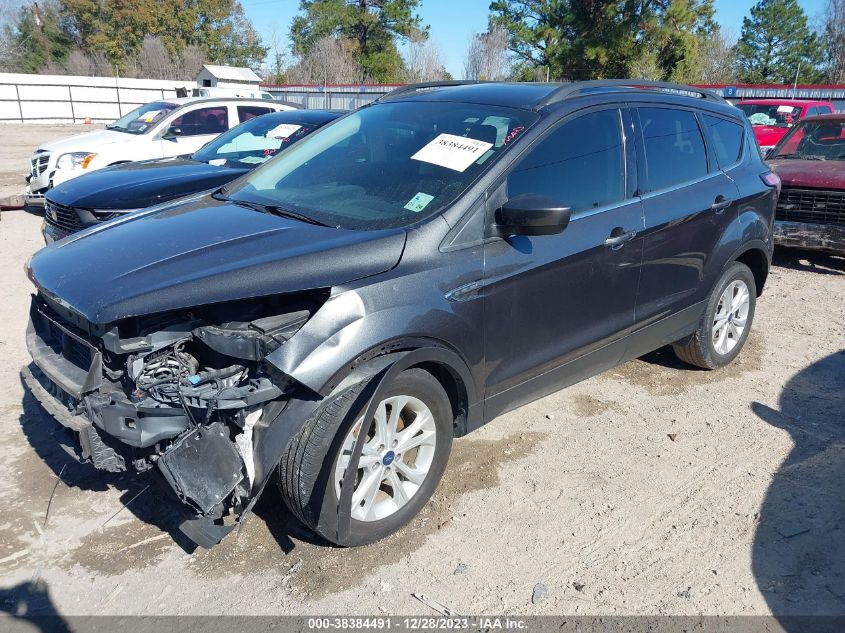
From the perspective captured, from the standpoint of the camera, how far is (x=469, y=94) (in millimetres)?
4098

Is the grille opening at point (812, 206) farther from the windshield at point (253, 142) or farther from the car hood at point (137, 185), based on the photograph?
the car hood at point (137, 185)

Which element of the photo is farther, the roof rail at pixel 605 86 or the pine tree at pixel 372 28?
the pine tree at pixel 372 28

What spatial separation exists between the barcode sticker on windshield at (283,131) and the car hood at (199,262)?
509 centimetres

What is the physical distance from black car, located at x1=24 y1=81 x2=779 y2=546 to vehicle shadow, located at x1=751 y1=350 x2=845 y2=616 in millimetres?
1080

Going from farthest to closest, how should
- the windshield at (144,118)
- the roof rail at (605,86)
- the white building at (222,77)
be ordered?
the white building at (222,77), the windshield at (144,118), the roof rail at (605,86)

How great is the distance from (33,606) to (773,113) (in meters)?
17.2

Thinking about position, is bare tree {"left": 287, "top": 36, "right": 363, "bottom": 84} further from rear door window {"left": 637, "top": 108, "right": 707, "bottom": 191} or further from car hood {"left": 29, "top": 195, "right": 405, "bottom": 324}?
car hood {"left": 29, "top": 195, "right": 405, "bottom": 324}

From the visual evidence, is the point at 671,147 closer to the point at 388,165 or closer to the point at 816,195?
the point at 388,165

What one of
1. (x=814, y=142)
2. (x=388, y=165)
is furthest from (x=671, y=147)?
(x=814, y=142)

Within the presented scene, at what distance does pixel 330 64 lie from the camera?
4803cm

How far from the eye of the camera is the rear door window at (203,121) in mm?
10586

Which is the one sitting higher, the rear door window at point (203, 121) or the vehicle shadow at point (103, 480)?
the rear door window at point (203, 121)

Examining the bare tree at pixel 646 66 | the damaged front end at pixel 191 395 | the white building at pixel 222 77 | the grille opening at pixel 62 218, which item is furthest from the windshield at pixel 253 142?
the white building at pixel 222 77

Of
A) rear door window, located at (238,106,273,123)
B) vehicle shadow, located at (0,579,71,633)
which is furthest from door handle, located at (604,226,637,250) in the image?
rear door window, located at (238,106,273,123)
